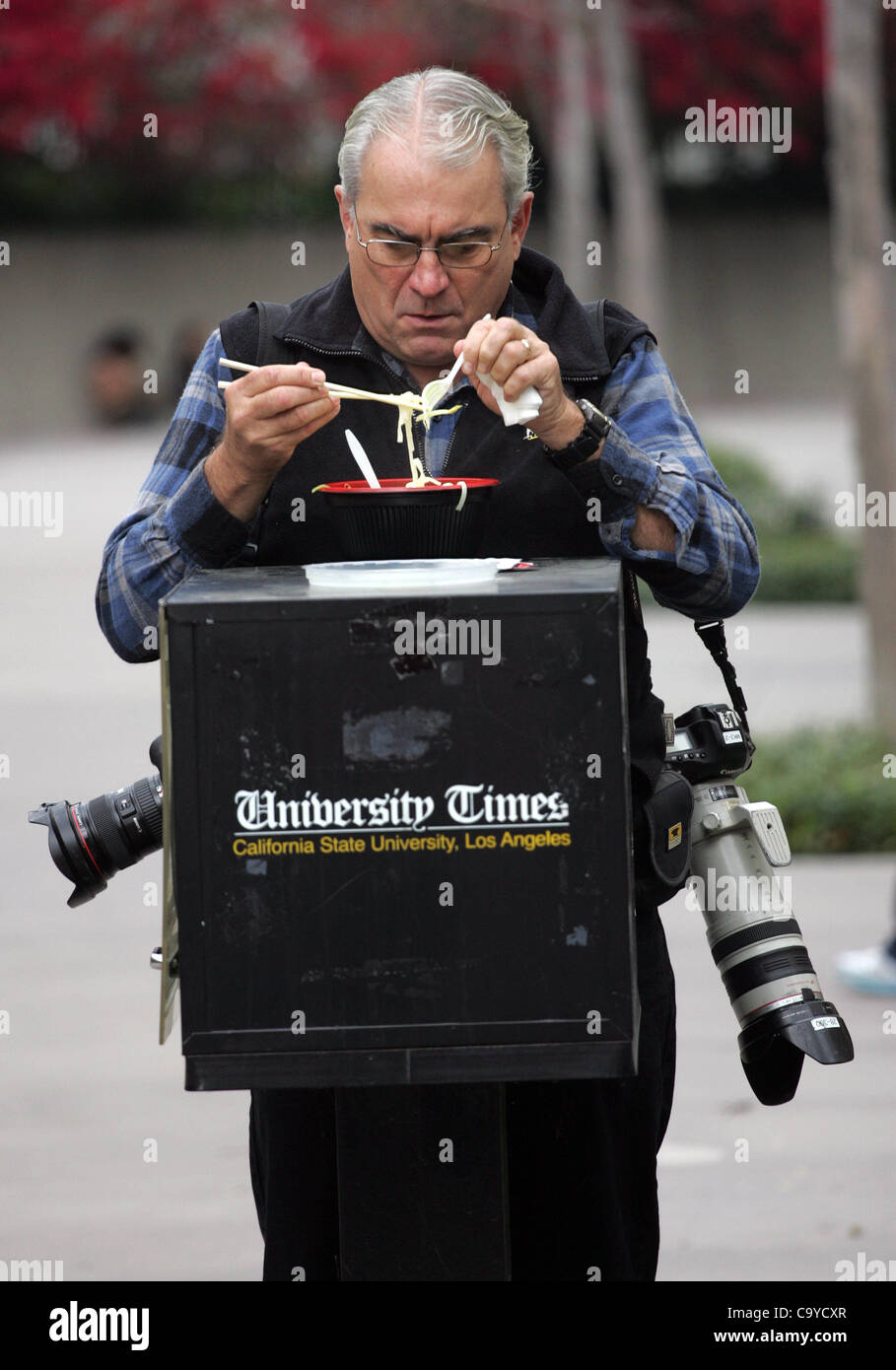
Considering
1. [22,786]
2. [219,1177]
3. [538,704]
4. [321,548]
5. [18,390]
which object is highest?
[18,390]

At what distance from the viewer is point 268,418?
2426mm

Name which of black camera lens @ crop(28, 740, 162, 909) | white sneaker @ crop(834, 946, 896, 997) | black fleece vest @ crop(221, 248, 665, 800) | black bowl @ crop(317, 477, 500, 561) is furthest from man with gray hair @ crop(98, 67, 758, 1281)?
white sneaker @ crop(834, 946, 896, 997)

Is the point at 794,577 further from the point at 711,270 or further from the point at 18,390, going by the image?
the point at 711,270

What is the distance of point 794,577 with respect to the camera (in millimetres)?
13219

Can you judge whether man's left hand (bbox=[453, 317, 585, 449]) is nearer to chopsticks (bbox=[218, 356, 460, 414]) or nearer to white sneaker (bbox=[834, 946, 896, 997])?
chopsticks (bbox=[218, 356, 460, 414])

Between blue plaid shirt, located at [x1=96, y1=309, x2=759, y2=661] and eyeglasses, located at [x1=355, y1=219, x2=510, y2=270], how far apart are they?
16cm

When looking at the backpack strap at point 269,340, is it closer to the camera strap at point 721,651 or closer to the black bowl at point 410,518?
the black bowl at point 410,518

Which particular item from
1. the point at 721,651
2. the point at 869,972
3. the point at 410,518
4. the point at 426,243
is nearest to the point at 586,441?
the point at 410,518

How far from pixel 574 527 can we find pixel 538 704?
58 centimetres

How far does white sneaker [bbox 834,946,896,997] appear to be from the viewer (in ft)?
19.3

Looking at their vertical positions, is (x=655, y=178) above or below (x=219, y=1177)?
above

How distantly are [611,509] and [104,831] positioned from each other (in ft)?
2.82
